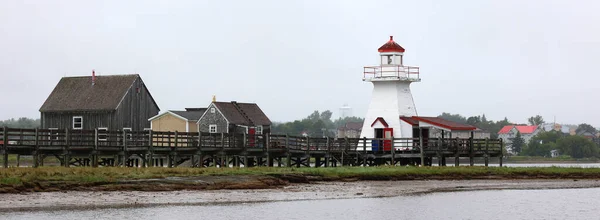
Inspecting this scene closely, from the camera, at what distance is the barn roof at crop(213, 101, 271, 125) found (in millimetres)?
69062

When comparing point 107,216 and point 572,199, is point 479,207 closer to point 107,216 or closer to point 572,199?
point 572,199

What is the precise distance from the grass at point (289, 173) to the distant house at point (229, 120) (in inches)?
806

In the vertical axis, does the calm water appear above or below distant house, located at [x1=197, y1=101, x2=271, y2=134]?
below

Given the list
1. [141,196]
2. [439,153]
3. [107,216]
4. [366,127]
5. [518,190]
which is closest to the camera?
[107,216]

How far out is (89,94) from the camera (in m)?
67.3

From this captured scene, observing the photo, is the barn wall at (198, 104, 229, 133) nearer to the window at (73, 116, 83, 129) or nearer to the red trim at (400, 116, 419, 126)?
the window at (73, 116, 83, 129)

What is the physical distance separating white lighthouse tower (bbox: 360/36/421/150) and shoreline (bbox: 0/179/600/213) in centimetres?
1214

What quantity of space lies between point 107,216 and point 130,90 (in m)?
36.3

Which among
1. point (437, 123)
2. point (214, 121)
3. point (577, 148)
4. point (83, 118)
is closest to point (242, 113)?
point (214, 121)

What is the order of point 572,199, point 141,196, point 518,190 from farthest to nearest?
point 518,190
point 572,199
point 141,196

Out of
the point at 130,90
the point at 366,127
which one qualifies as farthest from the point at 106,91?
the point at 366,127

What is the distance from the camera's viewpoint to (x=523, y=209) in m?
37.9

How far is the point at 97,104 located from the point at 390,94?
18755mm

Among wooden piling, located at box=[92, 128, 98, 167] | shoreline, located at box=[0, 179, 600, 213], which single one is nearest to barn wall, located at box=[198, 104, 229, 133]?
wooden piling, located at box=[92, 128, 98, 167]
